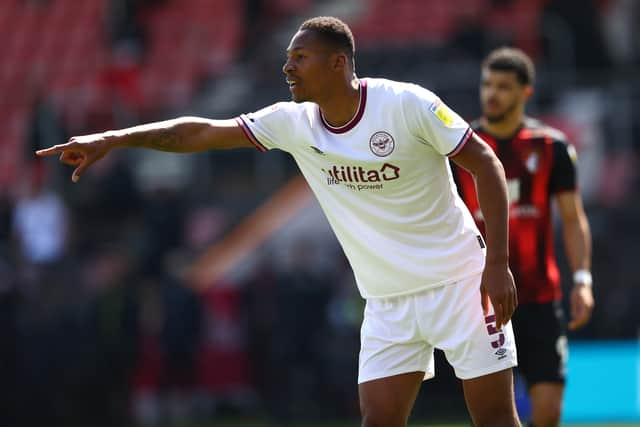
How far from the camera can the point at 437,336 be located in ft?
18.9

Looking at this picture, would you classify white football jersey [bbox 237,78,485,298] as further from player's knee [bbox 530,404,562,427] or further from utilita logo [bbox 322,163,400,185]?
player's knee [bbox 530,404,562,427]

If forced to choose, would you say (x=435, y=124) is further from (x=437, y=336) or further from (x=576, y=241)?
(x=576, y=241)

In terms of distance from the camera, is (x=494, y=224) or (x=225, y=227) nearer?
(x=494, y=224)

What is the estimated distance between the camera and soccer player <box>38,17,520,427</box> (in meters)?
5.53

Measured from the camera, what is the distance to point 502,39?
16.3 m

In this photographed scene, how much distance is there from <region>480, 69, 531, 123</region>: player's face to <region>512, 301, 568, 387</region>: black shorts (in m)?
1.16

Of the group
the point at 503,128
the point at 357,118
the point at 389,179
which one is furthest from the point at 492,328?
the point at 503,128

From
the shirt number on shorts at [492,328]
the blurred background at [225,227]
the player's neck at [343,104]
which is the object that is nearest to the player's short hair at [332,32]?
the player's neck at [343,104]

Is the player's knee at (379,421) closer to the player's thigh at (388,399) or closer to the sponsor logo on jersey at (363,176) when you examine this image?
the player's thigh at (388,399)

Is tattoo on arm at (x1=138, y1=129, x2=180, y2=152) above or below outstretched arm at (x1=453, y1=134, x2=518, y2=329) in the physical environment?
above

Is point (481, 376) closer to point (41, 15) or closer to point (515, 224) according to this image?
point (515, 224)

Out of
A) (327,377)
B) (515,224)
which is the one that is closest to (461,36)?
(327,377)

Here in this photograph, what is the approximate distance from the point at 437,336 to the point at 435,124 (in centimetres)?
101

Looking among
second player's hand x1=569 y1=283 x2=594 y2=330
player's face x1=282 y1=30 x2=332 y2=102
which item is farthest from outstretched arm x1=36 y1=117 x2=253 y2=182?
second player's hand x1=569 y1=283 x2=594 y2=330
